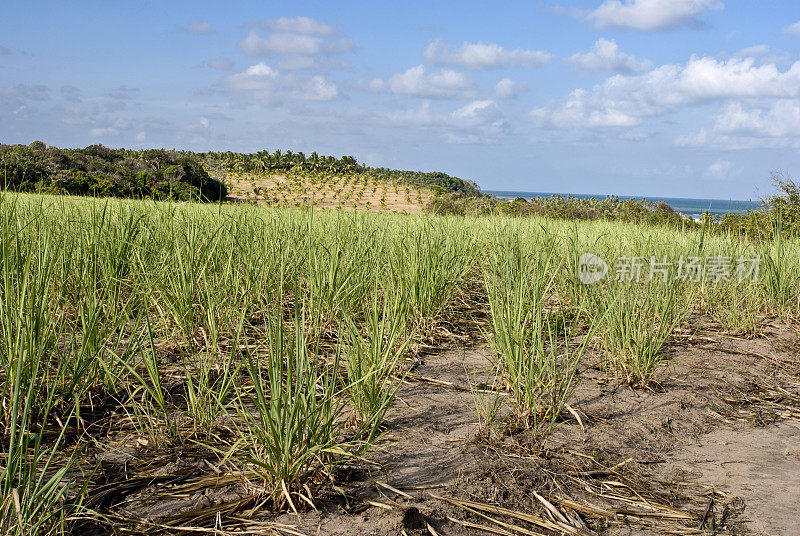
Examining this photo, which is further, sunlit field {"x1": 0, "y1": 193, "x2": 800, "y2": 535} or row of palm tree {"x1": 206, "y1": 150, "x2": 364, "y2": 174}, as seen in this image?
row of palm tree {"x1": 206, "y1": 150, "x2": 364, "y2": 174}

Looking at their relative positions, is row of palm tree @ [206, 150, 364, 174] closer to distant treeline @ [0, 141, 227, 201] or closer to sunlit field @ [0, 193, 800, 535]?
distant treeline @ [0, 141, 227, 201]

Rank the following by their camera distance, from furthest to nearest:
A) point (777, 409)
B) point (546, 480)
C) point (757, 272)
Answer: point (757, 272)
point (777, 409)
point (546, 480)

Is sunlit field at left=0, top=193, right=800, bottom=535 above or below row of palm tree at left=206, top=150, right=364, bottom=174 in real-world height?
below

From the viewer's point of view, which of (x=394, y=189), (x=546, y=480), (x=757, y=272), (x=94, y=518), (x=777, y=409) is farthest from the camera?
(x=394, y=189)

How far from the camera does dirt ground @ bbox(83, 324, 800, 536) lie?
138 centimetres

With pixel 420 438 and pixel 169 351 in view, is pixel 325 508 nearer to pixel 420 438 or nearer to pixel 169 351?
pixel 420 438

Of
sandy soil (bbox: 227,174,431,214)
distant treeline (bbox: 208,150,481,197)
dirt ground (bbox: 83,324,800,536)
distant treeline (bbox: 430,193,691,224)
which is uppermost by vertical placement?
distant treeline (bbox: 208,150,481,197)

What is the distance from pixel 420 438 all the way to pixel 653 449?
84 cm

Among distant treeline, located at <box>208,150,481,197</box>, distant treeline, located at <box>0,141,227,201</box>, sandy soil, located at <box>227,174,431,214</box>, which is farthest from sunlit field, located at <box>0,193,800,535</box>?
distant treeline, located at <box>208,150,481,197</box>

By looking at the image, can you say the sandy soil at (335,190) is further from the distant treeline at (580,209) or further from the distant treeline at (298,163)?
the distant treeline at (580,209)

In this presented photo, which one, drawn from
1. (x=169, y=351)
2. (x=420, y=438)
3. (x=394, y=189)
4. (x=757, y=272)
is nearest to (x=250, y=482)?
(x=420, y=438)

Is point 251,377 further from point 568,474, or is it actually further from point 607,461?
point 607,461

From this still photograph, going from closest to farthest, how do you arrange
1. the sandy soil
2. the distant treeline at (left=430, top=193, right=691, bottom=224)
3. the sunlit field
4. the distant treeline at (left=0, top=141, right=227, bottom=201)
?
the sunlit field
the distant treeline at (left=430, top=193, right=691, bottom=224)
the distant treeline at (left=0, top=141, right=227, bottom=201)
the sandy soil

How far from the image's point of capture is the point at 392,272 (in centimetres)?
289
